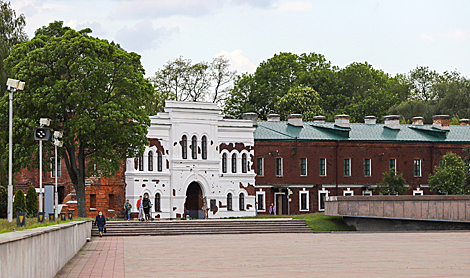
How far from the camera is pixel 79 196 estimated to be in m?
45.3

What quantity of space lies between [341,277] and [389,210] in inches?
1161

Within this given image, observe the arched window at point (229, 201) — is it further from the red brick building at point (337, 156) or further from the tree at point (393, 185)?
the tree at point (393, 185)

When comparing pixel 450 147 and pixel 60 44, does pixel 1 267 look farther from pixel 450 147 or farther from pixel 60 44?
pixel 450 147

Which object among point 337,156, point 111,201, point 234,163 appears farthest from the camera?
point 337,156

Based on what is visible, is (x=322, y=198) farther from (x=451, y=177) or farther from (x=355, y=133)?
(x=451, y=177)

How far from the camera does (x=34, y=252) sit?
12680 millimetres

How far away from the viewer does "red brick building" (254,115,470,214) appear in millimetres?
58562

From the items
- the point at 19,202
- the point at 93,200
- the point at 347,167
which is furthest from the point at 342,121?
the point at 19,202

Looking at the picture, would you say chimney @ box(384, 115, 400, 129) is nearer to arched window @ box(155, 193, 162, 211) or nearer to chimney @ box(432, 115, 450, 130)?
chimney @ box(432, 115, 450, 130)

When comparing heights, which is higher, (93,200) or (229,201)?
(93,200)

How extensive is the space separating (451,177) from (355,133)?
9652 mm

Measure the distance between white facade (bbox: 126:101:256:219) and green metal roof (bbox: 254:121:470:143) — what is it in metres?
2.73

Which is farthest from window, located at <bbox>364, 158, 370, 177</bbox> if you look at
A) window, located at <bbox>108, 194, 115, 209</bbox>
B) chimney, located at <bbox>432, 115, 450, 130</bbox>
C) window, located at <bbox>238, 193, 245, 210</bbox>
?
window, located at <bbox>108, 194, 115, 209</bbox>

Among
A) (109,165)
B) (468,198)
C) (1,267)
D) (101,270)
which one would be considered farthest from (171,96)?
(1,267)
